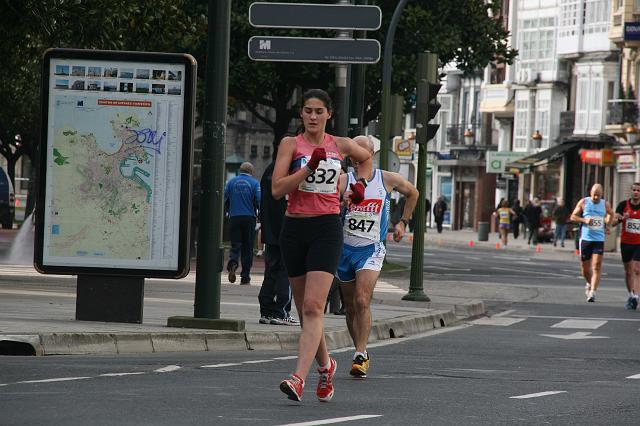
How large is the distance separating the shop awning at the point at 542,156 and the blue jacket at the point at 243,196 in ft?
184

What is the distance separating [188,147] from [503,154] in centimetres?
7365

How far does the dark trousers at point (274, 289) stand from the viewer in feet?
57.6

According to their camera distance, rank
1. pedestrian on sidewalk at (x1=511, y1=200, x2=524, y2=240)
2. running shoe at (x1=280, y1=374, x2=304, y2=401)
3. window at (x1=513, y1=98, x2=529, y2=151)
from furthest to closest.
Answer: window at (x1=513, y1=98, x2=529, y2=151) < pedestrian on sidewalk at (x1=511, y1=200, x2=524, y2=240) < running shoe at (x1=280, y1=374, x2=304, y2=401)

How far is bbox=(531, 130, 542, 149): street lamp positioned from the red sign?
6.15 meters

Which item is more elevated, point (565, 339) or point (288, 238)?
point (288, 238)

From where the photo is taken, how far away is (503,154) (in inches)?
3506

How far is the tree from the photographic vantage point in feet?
127

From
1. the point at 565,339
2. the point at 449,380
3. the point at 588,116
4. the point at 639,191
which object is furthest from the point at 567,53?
the point at 449,380

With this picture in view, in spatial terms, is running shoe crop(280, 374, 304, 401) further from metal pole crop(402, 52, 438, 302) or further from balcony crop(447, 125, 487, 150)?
balcony crop(447, 125, 487, 150)

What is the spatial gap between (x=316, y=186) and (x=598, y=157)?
65639 mm

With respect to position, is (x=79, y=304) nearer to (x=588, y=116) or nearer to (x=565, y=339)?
(x=565, y=339)

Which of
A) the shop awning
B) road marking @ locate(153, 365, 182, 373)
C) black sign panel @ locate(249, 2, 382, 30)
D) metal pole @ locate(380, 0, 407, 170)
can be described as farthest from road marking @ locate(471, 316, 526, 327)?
the shop awning

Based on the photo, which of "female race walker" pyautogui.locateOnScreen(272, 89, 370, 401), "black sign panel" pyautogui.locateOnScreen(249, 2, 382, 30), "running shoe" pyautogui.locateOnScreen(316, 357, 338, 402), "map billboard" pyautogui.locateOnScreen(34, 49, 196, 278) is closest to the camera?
"running shoe" pyautogui.locateOnScreen(316, 357, 338, 402)

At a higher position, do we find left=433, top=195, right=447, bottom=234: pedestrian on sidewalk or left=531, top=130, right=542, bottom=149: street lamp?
left=531, top=130, right=542, bottom=149: street lamp
